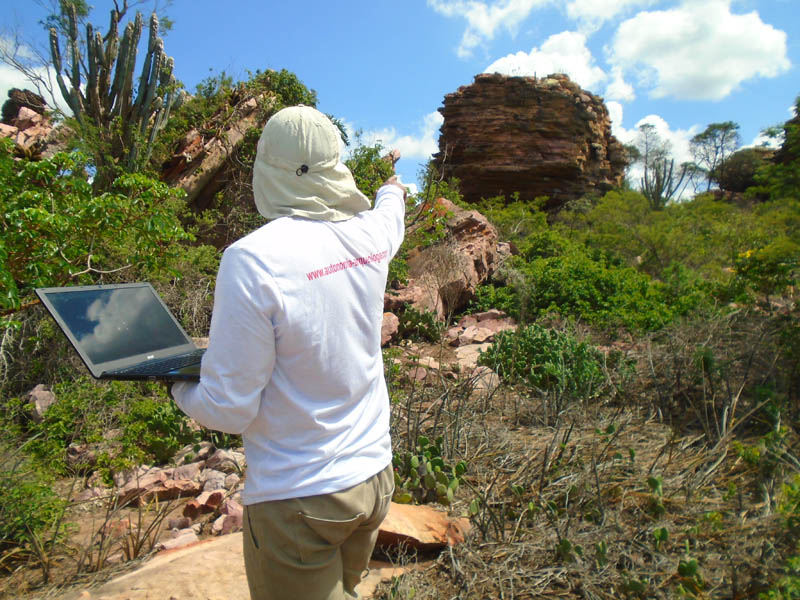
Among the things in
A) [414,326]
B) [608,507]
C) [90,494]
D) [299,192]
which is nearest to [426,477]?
[608,507]

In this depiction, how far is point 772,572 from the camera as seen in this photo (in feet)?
7.47

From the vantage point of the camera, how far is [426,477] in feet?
11.3

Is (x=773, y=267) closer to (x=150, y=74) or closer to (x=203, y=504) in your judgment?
(x=203, y=504)

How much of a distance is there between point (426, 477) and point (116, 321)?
2.23 m

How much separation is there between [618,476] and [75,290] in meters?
3.02

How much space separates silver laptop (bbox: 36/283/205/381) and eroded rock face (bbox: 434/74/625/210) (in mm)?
23130

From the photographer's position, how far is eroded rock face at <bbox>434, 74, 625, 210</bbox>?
24.6m

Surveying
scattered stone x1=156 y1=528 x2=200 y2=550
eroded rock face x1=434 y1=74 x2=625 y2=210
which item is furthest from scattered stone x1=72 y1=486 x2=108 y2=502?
eroded rock face x1=434 y1=74 x2=625 y2=210

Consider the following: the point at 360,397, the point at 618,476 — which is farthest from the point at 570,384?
the point at 360,397

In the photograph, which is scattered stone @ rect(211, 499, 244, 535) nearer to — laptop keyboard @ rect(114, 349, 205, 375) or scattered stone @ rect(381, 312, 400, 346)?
laptop keyboard @ rect(114, 349, 205, 375)

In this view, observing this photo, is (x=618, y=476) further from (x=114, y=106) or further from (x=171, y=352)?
(x=114, y=106)

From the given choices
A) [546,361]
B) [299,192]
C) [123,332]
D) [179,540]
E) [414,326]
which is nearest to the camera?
[299,192]

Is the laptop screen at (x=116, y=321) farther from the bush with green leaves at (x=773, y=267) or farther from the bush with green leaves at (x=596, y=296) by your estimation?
the bush with green leaves at (x=596, y=296)

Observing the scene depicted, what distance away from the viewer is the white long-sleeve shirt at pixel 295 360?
52.6 inches
